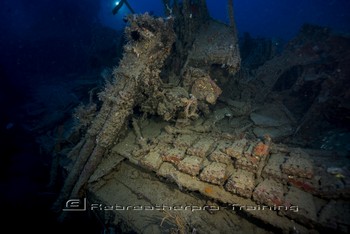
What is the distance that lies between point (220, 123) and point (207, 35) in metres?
2.95

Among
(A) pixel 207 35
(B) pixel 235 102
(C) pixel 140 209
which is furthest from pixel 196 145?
(A) pixel 207 35

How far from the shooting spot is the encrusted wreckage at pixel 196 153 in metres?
3.29

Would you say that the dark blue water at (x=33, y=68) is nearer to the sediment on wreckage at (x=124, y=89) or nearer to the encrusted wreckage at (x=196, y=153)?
the sediment on wreckage at (x=124, y=89)

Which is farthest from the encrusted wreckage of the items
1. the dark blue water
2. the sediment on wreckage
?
the dark blue water

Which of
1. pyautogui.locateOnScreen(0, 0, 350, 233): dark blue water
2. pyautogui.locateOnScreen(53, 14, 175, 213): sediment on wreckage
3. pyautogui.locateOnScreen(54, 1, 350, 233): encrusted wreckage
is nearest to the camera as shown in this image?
pyautogui.locateOnScreen(54, 1, 350, 233): encrusted wreckage

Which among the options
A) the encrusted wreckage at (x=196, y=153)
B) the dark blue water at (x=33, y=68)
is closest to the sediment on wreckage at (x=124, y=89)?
the encrusted wreckage at (x=196, y=153)

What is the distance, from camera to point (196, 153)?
4148 millimetres

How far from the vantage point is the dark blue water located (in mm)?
5934

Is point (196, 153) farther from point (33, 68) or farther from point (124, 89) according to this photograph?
point (33, 68)

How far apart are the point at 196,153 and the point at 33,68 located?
48.0ft

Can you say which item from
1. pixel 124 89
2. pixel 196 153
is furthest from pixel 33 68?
pixel 196 153

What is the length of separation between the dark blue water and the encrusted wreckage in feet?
5.10

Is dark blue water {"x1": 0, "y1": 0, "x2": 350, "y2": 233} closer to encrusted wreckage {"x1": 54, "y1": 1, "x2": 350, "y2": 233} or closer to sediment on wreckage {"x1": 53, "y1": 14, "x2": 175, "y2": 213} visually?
sediment on wreckage {"x1": 53, "y1": 14, "x2": 175, "y2": 213}

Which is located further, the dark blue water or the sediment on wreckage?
the dark blue water
